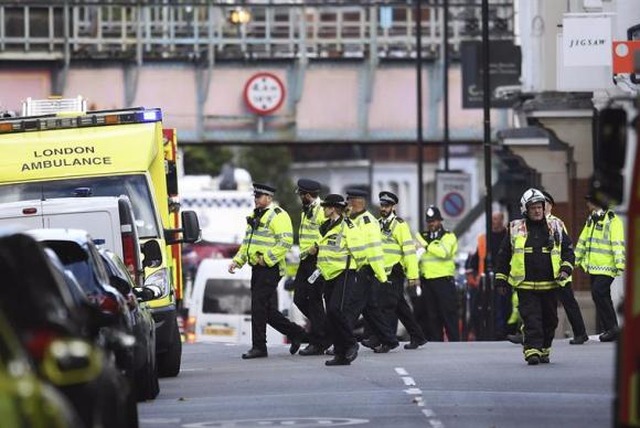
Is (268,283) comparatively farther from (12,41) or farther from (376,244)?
(12,41)

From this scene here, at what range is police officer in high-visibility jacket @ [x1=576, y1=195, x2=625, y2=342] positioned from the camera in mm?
26859

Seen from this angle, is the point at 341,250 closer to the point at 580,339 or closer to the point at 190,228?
the point at 190,228

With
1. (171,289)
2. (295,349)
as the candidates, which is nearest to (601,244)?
(295,349)

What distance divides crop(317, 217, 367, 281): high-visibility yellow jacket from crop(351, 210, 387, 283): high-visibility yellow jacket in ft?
0.17

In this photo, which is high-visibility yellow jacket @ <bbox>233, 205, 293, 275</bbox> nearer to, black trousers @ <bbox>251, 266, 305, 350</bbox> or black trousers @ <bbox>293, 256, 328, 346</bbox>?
black trousers @ <bbox>251, 266, 305, 350</bbox>

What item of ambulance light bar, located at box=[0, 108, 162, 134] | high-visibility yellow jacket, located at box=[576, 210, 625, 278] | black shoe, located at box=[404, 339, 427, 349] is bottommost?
black shoe, located at box=[404, 339, 427, 349]

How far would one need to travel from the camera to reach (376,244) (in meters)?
24.1

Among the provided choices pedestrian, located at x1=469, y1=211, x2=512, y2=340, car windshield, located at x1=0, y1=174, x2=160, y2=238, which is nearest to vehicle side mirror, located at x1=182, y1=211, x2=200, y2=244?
car windshield, located at x1=0, y1=174, x2=160, y2=238

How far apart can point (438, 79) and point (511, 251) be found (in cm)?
2668

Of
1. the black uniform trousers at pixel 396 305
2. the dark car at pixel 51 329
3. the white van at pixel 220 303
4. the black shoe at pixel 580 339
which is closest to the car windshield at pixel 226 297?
the white van at pixel 220 303

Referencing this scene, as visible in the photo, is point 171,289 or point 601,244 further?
point 601,244

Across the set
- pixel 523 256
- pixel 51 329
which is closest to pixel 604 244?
pixel 523 256

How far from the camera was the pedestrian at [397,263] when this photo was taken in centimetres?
2667

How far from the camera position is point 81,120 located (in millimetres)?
24703
